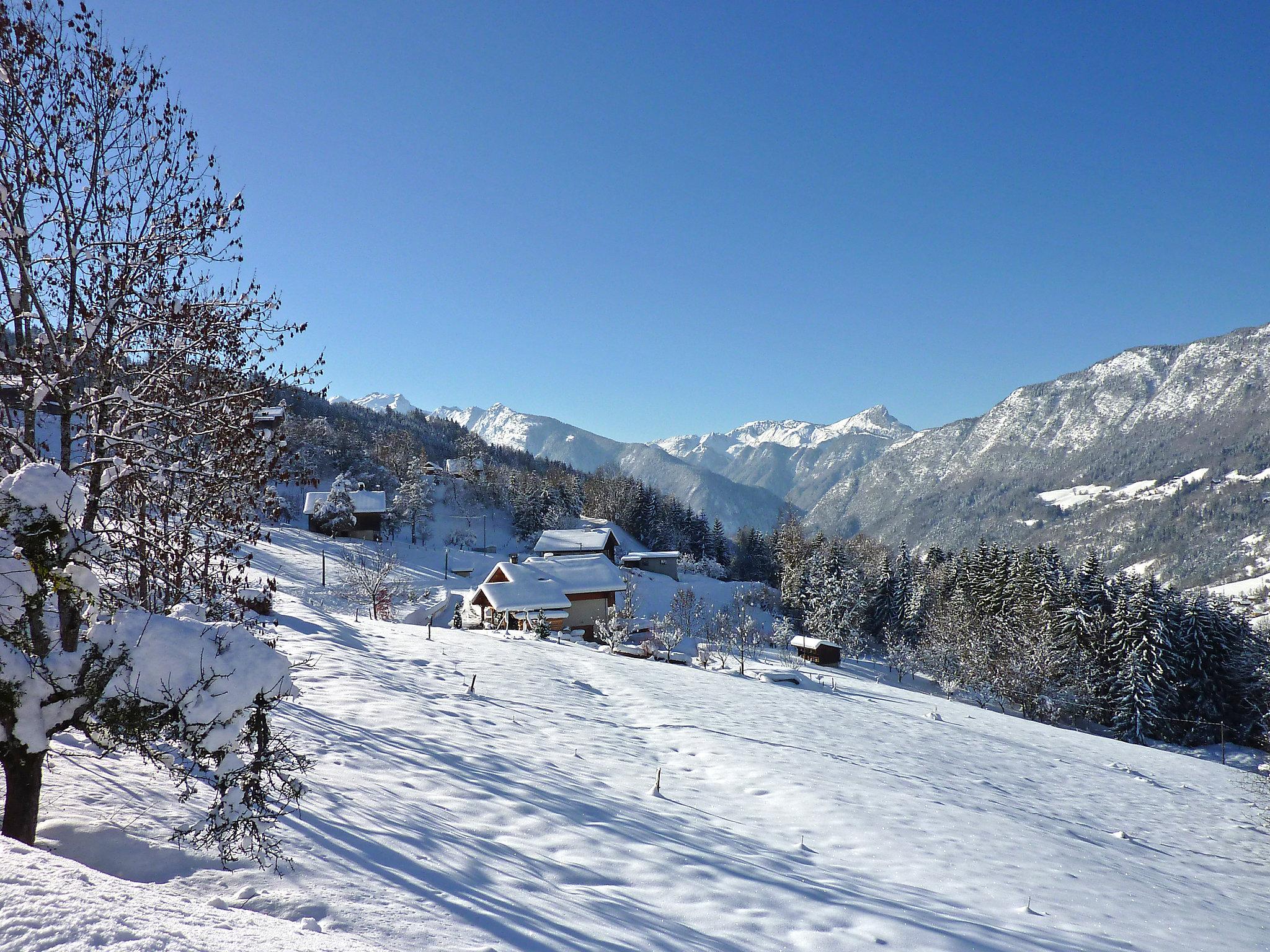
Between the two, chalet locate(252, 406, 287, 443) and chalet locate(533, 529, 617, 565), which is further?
chalet locate(533, 529, 617, 565)

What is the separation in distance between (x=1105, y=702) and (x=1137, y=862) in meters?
37.7

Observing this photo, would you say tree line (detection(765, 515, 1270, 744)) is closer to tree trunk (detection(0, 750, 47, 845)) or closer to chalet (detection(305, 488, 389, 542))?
tree trunk (detection(0, 750, 47, 845))

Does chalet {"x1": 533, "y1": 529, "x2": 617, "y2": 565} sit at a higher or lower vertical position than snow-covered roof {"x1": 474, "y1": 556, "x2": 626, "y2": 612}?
higher

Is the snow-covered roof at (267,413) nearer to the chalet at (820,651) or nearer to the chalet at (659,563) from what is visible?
the chalet at (820,651)

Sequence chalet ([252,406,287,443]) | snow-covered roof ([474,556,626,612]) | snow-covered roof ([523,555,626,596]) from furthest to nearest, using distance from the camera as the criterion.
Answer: snow-covered roof ([523,555,626,596]) < snow-covered roof ([474,556,626,612]) < chalet ([252,406,287,443])

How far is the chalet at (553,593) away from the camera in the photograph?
38.9 m

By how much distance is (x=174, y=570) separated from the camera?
5762 millimetres

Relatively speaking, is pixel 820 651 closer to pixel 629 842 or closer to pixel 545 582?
pixel 545 582

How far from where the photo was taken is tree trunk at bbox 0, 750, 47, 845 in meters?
4.38

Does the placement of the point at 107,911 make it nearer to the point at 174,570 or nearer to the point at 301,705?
the point at 174,570

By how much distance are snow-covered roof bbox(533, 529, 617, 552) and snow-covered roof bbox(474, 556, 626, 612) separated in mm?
18886

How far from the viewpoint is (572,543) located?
68562mm

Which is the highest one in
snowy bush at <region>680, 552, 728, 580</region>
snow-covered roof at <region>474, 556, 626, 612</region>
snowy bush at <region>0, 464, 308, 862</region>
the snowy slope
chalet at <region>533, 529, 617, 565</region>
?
snowy bush at <region>0, 464, 308, 862</region>

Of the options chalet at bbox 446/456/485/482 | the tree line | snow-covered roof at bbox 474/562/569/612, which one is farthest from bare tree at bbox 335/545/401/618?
chalet at bbox 446/456/485/482
